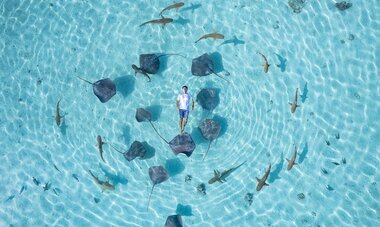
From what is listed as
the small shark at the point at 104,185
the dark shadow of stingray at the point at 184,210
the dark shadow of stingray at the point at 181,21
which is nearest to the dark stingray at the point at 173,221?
the dark shadow of stingray at the point at 184,210

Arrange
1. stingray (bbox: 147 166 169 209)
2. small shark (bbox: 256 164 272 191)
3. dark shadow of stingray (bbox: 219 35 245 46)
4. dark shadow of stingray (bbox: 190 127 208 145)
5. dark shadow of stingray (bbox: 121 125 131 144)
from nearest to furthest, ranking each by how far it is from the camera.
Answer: small shark (bbox: 256 164 272 191) < stingray (bbox: 147 166 169 209) < dark shadow of stingray (bbox: 190 127 208 145) < dark shadow of stingray (bbox: 121 125 131 144) < dark shadow of stingray (bbox: 219 35 245 46)

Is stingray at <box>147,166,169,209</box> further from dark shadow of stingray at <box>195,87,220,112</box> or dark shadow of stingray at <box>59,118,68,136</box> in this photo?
dark shadow of stingray at <box>59,118,68,136</box>

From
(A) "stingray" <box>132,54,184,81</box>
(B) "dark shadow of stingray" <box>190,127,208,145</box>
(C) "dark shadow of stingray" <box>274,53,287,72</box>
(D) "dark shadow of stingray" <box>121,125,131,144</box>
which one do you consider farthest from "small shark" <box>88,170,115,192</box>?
(C) "dark shadow of stingray" <box>274,53,287,72</box>

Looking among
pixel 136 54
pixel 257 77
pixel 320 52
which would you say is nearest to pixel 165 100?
pixel 136 54

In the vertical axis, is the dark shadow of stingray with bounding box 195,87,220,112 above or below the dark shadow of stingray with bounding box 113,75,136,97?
above

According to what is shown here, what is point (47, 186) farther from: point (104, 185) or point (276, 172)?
point (276, 172)

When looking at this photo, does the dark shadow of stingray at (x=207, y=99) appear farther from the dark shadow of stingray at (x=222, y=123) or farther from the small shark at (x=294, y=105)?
the small shark at (x=294, y=105)

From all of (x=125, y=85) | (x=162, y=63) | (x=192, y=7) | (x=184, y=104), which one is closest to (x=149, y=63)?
(x=162, y=63)
